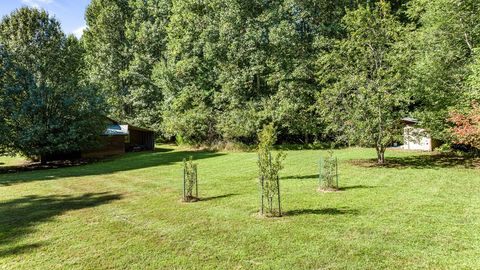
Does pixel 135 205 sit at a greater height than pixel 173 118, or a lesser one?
lesser

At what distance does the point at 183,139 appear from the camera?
35531 mm

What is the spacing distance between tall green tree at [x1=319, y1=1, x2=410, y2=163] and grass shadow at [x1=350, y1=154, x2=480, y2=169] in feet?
2.77

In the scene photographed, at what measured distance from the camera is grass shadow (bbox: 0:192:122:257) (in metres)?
7.31

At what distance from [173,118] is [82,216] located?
25.5 m

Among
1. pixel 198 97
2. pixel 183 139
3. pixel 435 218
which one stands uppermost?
pixel 198 97

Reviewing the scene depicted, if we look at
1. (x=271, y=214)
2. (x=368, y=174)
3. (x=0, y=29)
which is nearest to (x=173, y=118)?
(x=0, y=29)

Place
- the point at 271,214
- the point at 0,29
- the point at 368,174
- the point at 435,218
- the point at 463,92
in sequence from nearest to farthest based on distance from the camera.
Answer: the point at 435,218
the point at 271,214
the point at 368,174
the point at 463,92
the point at 0,29

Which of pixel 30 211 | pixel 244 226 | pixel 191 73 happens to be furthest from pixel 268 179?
pixel 191 73

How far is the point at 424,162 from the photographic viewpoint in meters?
18.1

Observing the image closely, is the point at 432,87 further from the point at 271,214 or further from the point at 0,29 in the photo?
the point at 0,29

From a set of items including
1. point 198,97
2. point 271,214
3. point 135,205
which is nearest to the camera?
point 271,214

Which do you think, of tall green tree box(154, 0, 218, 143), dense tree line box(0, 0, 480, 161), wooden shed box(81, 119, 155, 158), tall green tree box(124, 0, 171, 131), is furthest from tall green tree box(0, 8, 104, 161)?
tall green tree box(124, 0, 171, 131)

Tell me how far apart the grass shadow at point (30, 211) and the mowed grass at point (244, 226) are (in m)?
0.03

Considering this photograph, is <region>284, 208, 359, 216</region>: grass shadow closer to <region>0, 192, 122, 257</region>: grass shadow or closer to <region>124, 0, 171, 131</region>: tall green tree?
<region>0, 192, 122, 257</region>: grass shadow
